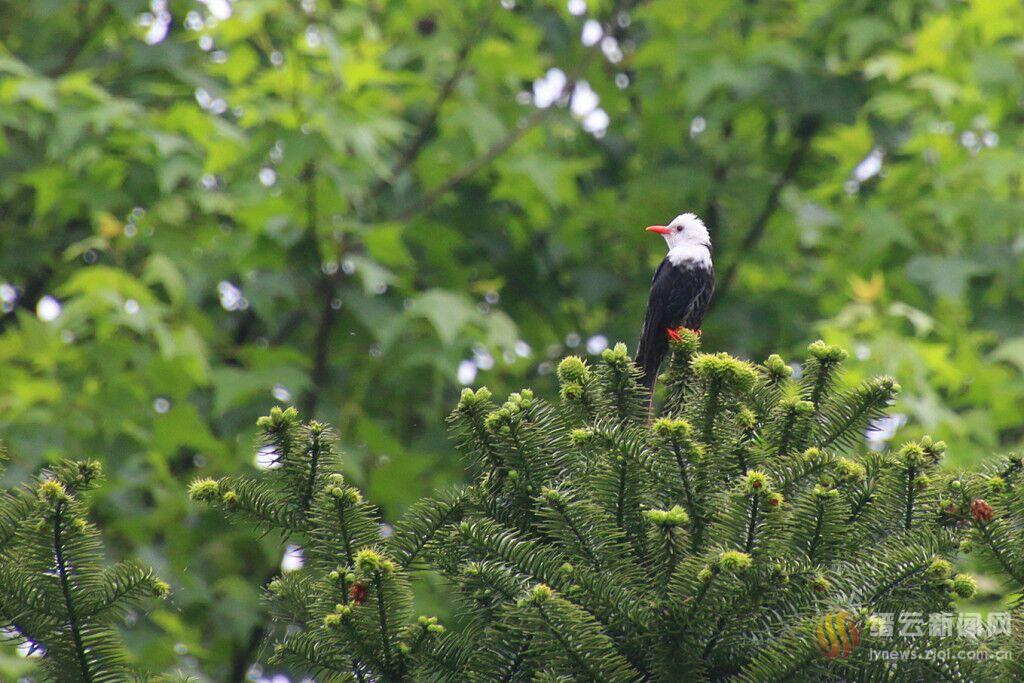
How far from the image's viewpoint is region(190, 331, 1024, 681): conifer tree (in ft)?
7.77

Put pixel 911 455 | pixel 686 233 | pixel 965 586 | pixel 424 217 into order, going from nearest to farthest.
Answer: pixel 965 586
pixel 911 455
pixel 686 233
pixel 424 217

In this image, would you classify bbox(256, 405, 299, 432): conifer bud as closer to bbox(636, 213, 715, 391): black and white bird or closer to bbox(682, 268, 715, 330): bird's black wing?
bbox(636, 213, 715, 391): black and white bird

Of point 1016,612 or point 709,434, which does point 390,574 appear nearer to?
point 709,434

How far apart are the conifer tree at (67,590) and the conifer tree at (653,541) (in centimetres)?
25

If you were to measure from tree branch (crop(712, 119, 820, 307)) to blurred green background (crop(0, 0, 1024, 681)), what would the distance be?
0.03 metres

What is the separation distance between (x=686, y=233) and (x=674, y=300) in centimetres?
72

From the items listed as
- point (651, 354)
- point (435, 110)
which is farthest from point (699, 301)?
point (435, 110)

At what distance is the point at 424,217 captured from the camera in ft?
25.3

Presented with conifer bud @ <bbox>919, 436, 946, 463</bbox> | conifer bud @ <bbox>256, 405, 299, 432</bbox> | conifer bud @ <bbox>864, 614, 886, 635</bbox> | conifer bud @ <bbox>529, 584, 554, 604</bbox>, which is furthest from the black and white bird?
conifer bud @ <bbox>529, 584, 554, 604</bbox>

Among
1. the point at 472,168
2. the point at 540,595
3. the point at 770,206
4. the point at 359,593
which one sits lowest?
the point at 359,593

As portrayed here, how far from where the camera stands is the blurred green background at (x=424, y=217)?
6.47 meters

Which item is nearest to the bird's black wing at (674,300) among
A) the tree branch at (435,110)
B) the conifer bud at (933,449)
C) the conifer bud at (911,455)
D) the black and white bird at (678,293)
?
the black and white bird at (678,293)

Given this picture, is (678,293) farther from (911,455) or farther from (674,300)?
(911,455)

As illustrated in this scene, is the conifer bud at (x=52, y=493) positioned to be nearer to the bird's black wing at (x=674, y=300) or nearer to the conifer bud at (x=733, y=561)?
the conifer bud at (x=733, y=561)
